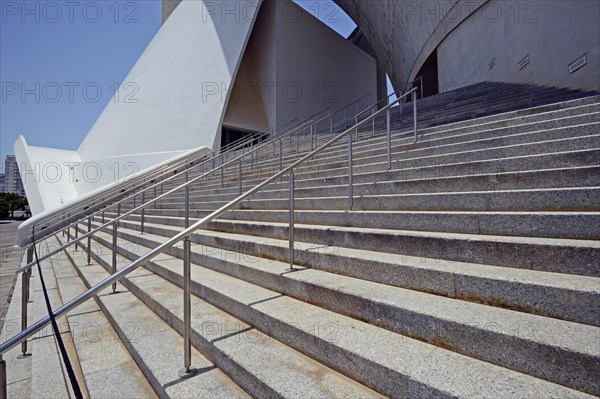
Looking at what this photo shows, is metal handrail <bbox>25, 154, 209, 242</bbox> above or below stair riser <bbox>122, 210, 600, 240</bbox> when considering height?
above

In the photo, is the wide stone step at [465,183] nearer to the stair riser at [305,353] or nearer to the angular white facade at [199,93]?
the stair riser at [305,353]

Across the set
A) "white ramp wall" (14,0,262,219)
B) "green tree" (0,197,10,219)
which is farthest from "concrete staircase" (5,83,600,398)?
"green tree" (0,197,10,219)

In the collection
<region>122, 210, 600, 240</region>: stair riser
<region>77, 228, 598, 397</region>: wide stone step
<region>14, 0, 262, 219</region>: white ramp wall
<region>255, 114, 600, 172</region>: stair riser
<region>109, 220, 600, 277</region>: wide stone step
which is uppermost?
<region>14, 0, 262, 219</region>: white ramp wall

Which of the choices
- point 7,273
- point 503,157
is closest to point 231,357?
point 503,157

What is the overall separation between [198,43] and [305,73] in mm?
5776

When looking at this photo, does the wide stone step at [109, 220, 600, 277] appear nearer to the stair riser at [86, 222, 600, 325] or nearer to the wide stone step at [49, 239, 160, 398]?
the stair riser at [86, 222, 600, 325]

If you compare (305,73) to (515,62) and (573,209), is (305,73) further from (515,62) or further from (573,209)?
(573,209)

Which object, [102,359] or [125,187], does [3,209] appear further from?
[102,359]

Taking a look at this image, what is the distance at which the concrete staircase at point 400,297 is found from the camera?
1366mm

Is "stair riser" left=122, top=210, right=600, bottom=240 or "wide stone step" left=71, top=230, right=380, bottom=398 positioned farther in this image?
"stair riser" left=122, top=210, right=600, bottom=240

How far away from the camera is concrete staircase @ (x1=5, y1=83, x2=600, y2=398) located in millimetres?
1366

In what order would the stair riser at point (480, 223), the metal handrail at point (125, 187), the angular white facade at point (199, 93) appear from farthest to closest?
the angular white facade at point (199, 93) → the metal handrail at point (125, 187) → the stair riser at point (480, 223)

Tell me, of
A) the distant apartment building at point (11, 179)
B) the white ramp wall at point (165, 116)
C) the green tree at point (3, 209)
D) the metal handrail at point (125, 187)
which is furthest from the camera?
the distant apartment building at point (11, 179)

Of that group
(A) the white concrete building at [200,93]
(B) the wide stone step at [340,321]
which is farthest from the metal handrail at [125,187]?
(B) the wide stone step at [340,321]
